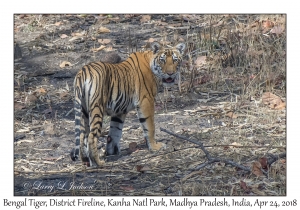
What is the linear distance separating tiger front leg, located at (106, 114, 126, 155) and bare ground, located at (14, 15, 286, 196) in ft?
0.37

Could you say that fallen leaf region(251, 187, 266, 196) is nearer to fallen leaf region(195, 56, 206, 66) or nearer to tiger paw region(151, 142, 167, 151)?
tiger paw region(151, 142, 167, 151)

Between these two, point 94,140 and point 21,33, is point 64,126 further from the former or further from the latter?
point 21,33

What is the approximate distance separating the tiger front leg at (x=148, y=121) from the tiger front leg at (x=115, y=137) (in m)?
0.25

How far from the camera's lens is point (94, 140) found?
8.20m

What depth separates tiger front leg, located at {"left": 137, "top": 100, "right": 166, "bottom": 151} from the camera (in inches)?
348

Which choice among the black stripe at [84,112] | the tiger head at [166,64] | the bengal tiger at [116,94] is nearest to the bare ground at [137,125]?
the bengal tiger at [116,94]

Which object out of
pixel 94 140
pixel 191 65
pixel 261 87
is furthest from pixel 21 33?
pixel 94 140

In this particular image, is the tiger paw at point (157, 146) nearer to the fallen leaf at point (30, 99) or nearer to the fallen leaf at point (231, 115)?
the fallen leaf at point (231, 115)

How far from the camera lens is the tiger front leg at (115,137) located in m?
8.89

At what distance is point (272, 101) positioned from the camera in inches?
409

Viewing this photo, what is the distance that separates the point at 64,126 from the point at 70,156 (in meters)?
1.32

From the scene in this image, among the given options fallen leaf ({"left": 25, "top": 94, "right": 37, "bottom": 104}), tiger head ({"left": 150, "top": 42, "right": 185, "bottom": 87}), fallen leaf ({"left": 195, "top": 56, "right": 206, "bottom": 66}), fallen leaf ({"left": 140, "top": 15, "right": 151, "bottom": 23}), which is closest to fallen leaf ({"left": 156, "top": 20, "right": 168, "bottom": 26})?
fallen leaf ({"left": 140, "top": 15, "right": 151, "bottom": 23})
